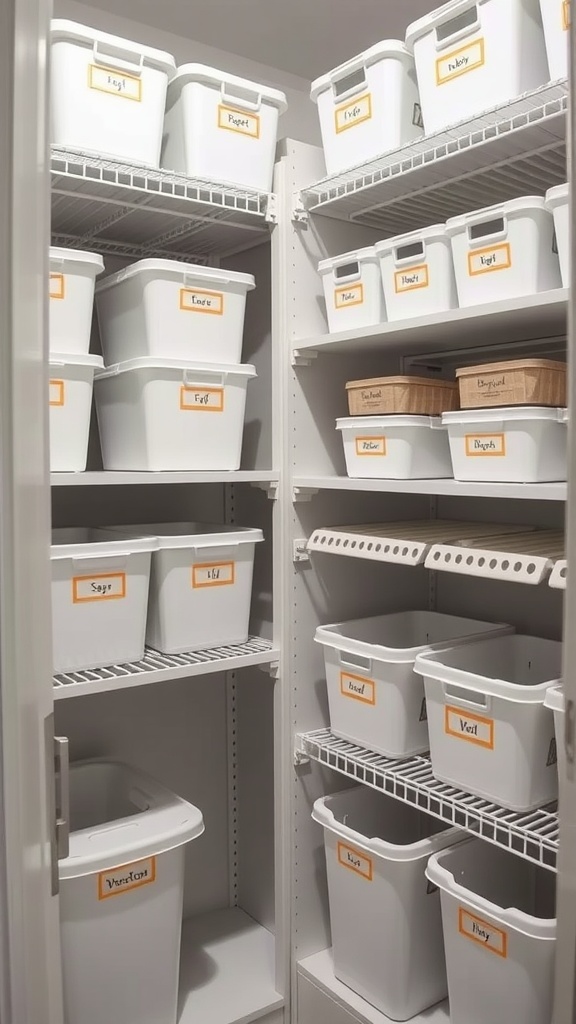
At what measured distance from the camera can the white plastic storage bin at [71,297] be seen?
1.58m

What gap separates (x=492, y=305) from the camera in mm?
1428

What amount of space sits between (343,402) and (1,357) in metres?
1.29

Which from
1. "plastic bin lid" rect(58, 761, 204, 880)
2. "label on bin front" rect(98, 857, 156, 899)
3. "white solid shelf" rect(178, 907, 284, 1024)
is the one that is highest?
"plastic bin lid" rect(58, 761, 204, 880)

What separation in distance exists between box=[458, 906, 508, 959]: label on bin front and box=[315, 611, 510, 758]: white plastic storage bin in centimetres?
32

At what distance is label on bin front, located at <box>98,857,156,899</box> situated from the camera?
1556 millimetres

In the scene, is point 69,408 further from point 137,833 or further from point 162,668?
point 137,833

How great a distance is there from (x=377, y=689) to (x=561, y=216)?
0.97 metres

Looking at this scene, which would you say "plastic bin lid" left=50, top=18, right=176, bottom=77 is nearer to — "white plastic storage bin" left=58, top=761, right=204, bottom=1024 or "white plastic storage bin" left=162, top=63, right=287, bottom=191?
"white plastic storage bin" left=162, top=63, right=287, bottom=191

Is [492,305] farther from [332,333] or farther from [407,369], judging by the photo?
[407,369]

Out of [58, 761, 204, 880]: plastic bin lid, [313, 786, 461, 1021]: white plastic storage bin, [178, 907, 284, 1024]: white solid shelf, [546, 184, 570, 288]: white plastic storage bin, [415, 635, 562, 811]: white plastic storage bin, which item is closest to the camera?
[546, 184, 570, 288]: white plastic storage bin

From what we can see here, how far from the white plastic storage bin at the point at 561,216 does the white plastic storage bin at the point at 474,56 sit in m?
0.20

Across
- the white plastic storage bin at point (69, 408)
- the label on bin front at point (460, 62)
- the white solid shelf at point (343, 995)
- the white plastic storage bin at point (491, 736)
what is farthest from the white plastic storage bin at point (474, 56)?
the white solid shelf at point (343, 995)

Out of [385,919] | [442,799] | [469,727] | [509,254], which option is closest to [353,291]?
[509,254]

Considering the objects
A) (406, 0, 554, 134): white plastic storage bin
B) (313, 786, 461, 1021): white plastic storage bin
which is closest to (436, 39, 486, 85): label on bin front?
(406, 0, 554, 134): white plastic storage bin
